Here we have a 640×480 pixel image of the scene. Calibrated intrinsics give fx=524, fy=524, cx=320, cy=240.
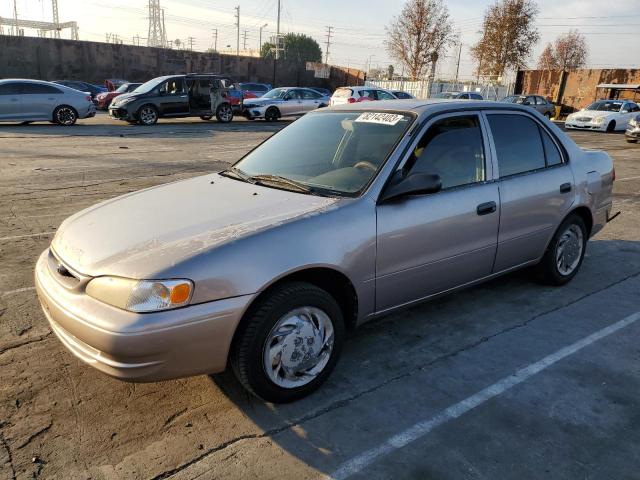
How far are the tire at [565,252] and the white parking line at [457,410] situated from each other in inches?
30.9

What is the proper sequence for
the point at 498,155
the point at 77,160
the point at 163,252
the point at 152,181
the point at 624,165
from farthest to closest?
the point at 624,165 < the point at 77,160 < the point at 152,181 < the point at 498,155 < the point at 163,252

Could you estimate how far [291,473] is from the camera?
2443 millimetres

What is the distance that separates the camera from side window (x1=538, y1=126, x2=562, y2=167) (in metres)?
4.50

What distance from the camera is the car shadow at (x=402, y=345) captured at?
2.73 meters

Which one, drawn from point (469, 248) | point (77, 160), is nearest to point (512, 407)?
point (469, 248)

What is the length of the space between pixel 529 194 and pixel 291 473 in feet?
9.41

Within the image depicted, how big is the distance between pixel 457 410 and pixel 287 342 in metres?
1.03

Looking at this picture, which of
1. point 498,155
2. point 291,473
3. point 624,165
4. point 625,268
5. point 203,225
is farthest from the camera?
point 624,165

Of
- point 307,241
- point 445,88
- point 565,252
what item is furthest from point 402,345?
point 445,88

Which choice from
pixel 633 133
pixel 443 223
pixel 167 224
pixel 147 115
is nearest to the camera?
pixel 167 224

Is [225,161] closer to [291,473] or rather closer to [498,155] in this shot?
[498,155]

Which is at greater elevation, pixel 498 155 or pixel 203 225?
pixel 498 155

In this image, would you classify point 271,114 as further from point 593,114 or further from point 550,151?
point 550,151

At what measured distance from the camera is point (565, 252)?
4.74 meters
